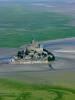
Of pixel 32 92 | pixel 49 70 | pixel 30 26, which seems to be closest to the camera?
pixel 32 92

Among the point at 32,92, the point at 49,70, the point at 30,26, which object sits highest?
the point at 30,26

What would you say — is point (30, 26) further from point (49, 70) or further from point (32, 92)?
point (32, 92)

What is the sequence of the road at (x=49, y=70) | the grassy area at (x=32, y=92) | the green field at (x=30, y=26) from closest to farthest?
the grassy area at (x=32, y=92) → the road at (x=49, y=70) → the green field at (x=30, y=26)

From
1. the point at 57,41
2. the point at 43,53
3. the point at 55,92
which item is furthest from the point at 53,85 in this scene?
the point at 57,41

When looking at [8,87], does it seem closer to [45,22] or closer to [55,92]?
[55,92]

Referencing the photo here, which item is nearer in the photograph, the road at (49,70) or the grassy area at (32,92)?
the grassy area at (32,92)

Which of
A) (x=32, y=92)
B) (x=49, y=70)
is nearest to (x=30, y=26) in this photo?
(x=49, y=70)

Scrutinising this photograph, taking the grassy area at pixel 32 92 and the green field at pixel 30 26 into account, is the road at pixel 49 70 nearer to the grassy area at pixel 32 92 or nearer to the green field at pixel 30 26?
the grassy area at pixel 32 92

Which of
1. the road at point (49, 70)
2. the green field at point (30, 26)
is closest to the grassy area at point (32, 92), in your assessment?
the road at point (49, 70)
